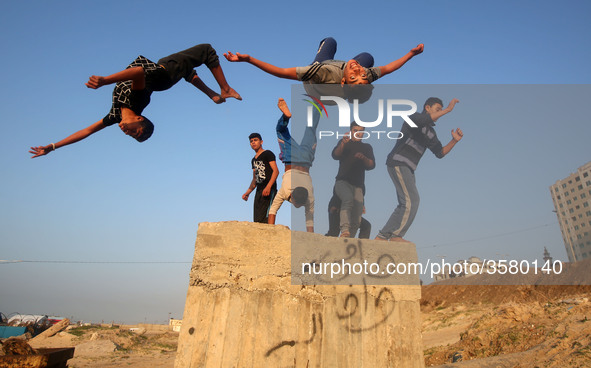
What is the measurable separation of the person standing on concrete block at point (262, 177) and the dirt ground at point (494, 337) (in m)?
3.85

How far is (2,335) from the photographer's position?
82.8 ft

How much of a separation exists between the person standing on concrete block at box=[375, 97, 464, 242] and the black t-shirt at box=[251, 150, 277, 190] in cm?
161

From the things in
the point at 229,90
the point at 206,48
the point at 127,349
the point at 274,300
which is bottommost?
the point at 127,349

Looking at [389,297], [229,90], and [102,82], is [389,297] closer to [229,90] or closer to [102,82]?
[229,90]

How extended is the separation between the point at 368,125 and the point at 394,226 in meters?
1.31

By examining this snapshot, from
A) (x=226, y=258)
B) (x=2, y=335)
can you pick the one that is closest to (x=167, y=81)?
(x=226, y=258)

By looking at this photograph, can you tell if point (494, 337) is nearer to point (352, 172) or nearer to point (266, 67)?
point (352, 172)

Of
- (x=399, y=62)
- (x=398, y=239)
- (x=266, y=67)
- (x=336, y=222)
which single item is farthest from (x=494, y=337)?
(x=266, y=67)

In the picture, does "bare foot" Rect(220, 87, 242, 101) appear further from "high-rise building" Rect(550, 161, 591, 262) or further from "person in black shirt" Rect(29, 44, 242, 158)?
"high-rise building" Rect(550, 161, 591, 262)

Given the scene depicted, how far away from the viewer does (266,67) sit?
417 centimetres

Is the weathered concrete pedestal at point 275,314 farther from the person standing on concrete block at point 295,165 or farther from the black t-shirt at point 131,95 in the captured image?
the black t-shirt at point 131,95

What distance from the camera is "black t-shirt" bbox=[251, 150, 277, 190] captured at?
16.0ft

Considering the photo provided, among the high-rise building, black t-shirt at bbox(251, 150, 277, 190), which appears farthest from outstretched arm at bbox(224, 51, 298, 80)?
the high-rise building

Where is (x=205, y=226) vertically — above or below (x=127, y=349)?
above
